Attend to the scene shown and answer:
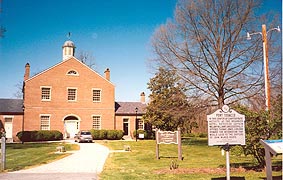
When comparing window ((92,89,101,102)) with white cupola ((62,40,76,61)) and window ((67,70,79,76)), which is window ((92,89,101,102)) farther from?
white cupola ((62,40,76,61))

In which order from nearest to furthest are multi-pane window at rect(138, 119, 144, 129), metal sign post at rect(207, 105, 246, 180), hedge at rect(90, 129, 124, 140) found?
metal sign post at rect(207, 105, 246, 180) → hedge at rect(90, 129, 124, 140) → multi-pane window at rect(138, 119, 144, 129)

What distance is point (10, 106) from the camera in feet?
113

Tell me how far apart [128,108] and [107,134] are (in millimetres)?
5407

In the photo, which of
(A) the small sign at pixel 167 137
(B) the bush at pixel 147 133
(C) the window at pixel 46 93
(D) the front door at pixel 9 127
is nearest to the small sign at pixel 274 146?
(A) the small sign at pixel 167 137

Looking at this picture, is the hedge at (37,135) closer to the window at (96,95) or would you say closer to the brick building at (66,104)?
the brick building at (66,104)

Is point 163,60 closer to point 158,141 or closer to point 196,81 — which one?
point 196,81

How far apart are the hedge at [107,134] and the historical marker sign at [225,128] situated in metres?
26.6

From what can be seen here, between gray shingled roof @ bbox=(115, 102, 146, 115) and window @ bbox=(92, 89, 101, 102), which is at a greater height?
window @ bbox=(92, 89, 101, 102)

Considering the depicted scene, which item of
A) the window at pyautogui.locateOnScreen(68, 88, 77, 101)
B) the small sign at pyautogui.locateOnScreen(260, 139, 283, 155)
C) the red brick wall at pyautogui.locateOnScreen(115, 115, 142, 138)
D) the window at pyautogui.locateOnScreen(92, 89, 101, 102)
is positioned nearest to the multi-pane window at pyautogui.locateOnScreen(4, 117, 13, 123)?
the window at pyautogui.locateOnScreen(68, 88, 77, 101)

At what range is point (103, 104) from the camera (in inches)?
1438

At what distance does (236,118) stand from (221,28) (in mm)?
13889

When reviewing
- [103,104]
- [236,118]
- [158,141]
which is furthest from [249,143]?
[103,104]

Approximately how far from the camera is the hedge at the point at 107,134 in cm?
3416

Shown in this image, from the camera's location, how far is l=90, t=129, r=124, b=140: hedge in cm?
3416
